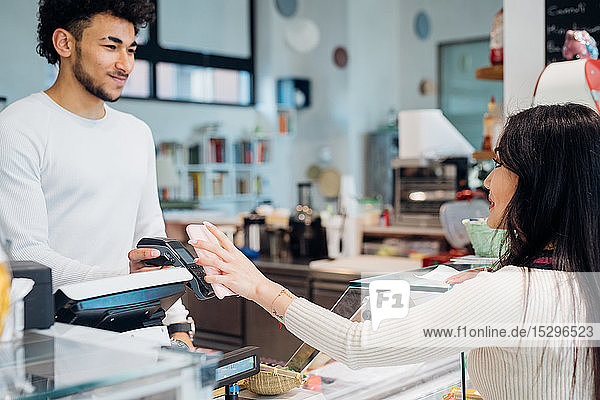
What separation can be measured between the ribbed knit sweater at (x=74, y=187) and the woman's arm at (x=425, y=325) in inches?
31.5

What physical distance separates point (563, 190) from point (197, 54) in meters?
8.59

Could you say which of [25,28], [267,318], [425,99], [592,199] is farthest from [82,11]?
[425,99]

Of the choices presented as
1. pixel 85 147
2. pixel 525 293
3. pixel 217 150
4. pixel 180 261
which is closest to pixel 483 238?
pixel 525 293

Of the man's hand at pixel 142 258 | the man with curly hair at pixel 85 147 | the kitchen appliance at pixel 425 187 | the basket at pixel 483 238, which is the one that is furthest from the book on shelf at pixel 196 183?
the man's hand at pixel 142 258

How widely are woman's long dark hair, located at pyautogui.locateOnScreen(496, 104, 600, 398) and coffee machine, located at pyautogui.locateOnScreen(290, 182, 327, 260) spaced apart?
13.2 feet

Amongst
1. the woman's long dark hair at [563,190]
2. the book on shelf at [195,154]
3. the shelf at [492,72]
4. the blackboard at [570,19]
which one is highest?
the blackboard at [570,19]

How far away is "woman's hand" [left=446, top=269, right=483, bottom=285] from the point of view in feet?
6.48

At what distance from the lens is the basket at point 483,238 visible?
8.27 ft

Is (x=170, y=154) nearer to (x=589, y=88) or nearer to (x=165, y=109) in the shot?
(x=165, y=109)

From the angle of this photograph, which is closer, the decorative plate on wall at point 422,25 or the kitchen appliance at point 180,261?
the kitchen appliance at point 180,261

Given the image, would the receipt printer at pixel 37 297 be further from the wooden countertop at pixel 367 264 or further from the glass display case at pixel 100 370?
the wooden countertop at pixel 367 264

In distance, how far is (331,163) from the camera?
34.1ft

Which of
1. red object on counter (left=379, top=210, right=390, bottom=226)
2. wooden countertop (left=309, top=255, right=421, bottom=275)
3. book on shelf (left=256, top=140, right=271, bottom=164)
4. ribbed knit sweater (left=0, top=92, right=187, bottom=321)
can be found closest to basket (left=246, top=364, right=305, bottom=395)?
ribbed knit sweater (left=0, top=92, right=187, bottom=321)

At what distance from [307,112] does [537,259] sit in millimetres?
9026
